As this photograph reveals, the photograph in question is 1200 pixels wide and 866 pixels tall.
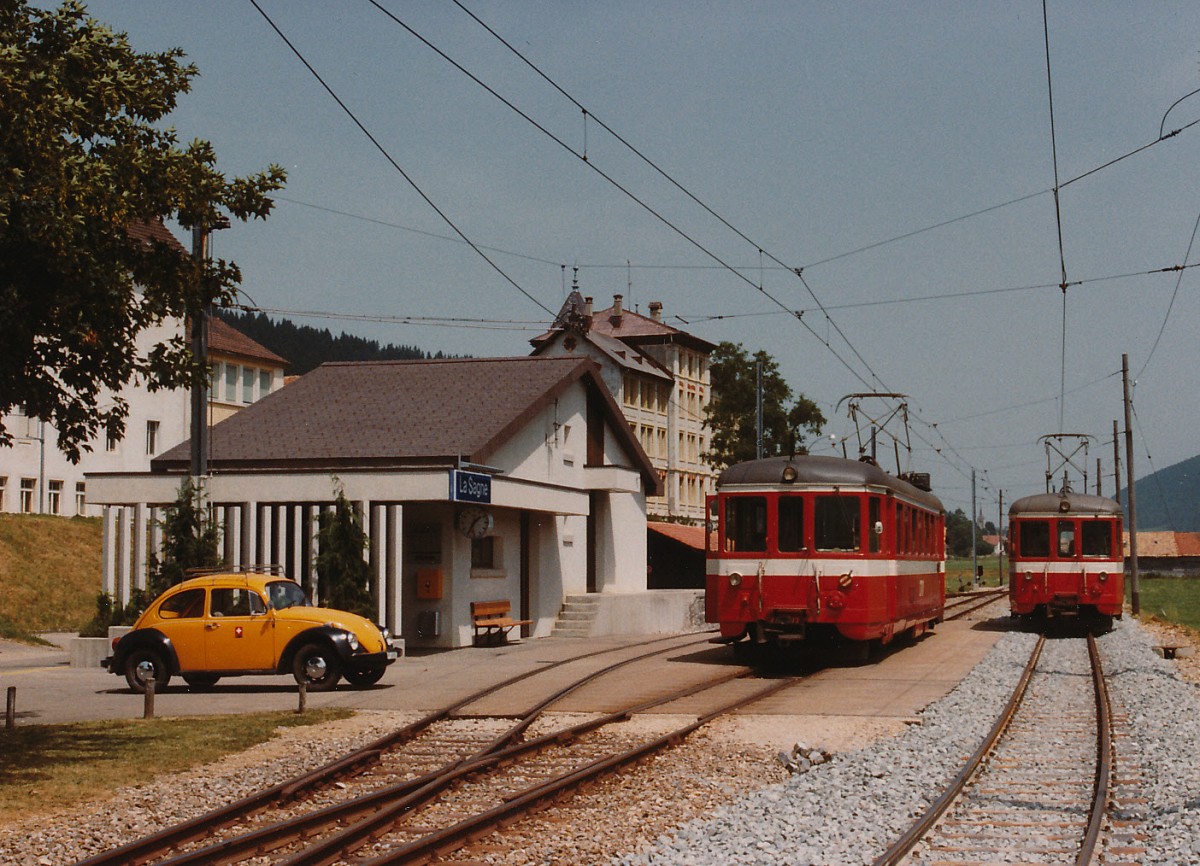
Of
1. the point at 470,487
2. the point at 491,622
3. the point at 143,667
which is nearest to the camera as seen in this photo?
the point at 143,667

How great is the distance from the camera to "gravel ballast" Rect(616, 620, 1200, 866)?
9.30 m

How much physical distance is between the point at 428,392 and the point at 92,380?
1933cm

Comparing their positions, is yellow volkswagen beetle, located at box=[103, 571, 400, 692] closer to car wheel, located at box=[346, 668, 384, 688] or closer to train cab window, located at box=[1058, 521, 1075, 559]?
car wheel, located at box=[346, 668, 384, 688]

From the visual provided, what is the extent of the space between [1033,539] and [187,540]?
18.2 metres

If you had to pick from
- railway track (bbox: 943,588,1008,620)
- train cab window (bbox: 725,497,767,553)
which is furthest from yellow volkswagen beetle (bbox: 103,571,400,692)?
railway track (bbox: 943,588,1008,620)

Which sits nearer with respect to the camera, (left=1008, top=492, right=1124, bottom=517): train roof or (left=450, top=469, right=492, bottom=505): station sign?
(left=450, top=469, right=492, bottom=505): station sign

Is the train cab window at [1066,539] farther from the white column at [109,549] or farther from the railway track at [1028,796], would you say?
the white column at [109,549]

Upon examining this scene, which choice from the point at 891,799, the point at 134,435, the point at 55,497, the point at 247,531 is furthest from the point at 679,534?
the point at 891,799

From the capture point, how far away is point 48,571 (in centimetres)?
4772

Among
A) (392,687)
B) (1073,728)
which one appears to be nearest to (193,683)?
(392,687)

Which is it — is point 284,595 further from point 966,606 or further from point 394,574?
point 966,606

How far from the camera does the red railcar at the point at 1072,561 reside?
108 feet

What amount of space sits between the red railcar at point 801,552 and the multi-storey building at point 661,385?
72.5 m

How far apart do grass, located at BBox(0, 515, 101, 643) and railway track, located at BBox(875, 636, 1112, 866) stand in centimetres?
3184
